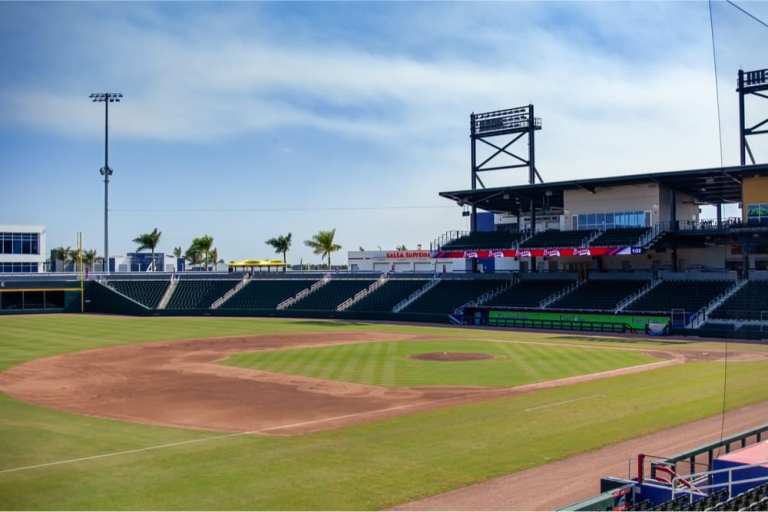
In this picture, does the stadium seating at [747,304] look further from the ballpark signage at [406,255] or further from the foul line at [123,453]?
the ballpark signage at [406,255]

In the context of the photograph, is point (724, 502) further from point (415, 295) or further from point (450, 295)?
point (415, 295)

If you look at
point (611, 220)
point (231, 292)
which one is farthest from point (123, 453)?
point (231, 292)

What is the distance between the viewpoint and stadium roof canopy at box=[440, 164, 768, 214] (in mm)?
52438

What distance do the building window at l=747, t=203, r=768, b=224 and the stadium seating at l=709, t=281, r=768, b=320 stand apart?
453 centimetres

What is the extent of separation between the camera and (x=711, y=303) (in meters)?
48.3

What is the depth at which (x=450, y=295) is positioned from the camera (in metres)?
65.1

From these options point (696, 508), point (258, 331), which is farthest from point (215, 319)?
point (696, 508)

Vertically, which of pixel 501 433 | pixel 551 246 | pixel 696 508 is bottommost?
pixel 501 433

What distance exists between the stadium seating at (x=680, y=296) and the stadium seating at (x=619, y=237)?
4.08 m

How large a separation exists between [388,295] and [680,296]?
27.9 m

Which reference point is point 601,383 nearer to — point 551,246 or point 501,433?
point 501,433

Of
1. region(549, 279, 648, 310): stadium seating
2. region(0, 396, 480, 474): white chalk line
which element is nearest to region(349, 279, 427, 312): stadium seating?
region(549, 279, 648, 310): stadium seating

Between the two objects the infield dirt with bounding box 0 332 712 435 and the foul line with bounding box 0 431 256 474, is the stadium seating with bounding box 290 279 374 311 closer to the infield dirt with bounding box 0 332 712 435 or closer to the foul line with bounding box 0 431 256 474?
the infield dirt with bounding box 0 332 712 435

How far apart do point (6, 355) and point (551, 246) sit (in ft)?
133
